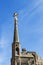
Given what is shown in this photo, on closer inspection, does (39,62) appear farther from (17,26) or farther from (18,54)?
(17,26)

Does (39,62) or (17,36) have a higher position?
(17,36)

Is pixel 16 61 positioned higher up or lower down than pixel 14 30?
lower down

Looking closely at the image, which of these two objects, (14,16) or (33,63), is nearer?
(33,63)

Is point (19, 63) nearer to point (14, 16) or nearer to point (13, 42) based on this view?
point (13, 42)

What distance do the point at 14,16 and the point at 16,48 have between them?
376 inches

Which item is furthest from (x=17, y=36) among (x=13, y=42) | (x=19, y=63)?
(x=19, y=63)

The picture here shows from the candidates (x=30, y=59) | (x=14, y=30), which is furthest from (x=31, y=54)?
(x=14, y=30)

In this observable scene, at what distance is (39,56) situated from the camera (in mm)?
81625

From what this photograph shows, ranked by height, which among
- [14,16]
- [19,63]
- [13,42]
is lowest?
[19,63]

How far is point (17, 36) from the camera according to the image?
7975 cm

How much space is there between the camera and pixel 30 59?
78.2 metres

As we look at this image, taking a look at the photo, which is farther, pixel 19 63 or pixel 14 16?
pixel 14 16

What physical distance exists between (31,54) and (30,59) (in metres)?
1.31

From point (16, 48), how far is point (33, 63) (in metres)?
5.60
